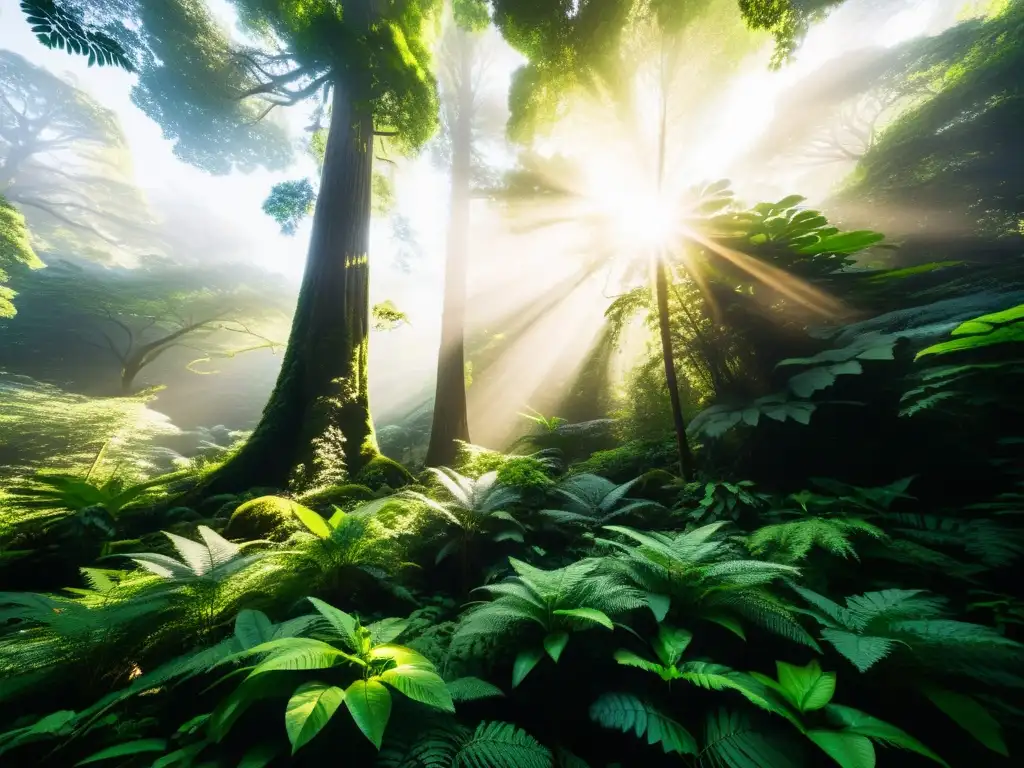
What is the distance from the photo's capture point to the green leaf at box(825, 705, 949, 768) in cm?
88

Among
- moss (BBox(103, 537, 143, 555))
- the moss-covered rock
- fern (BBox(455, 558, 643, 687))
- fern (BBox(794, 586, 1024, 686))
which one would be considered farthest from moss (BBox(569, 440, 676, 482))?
moss (BBox(103, 537, 143, 555))

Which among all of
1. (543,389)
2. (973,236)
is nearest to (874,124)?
(973,236)

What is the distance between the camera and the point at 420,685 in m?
1.06

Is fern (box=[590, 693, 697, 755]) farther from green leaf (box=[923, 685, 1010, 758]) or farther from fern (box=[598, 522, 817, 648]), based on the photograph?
green leaf (box=[923, 685, 1010, 758])

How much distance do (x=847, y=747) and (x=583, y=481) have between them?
7.67 feet

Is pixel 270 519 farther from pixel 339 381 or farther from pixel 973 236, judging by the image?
pixel 973 236

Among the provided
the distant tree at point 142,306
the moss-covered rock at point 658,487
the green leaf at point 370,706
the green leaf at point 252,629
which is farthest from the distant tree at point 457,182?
the distant tree at point 142,306

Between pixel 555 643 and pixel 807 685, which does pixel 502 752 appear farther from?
pixel 807 685

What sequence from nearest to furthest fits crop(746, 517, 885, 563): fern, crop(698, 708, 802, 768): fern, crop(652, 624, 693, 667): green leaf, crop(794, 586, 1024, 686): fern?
crop(698, 708, 802, 768): fern
crop(794, 586, 1024, 686): fern
crop(652, 624, 693, 667): green leaf
crop(746, 517, 885, 563): fern

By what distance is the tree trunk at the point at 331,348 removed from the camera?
4.55 metres

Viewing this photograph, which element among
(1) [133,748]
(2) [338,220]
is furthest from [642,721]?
(2) [338,220]

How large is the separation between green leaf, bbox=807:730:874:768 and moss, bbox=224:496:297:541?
3.18 meters

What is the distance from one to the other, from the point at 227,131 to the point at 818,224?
1117cm

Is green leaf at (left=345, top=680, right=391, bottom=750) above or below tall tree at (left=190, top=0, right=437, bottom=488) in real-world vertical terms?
below
